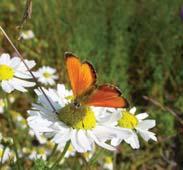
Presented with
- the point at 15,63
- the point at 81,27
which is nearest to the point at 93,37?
the point at 81,27

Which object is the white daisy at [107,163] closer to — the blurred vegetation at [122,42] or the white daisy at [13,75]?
the blurred vegetation at [122,42]

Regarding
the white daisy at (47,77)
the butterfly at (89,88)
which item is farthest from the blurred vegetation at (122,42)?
the butterfly at (89,88)

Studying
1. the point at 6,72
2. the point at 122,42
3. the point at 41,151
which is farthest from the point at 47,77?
the point at 6,72

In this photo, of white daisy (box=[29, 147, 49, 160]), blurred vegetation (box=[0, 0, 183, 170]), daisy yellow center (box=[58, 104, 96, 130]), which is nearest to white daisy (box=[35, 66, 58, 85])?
blurred vegetation (box=[0, 0, 183, 170])

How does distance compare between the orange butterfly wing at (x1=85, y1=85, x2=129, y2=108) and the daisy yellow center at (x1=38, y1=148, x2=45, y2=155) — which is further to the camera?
the daisy yellow center at (x1=38, y1=148, x2=45, y2=155)

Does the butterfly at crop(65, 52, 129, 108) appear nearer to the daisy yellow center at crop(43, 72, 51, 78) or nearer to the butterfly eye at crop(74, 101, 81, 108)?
the butterfly eye at crop(74, 101, 81, 108)

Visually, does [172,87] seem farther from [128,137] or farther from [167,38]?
[128,137]

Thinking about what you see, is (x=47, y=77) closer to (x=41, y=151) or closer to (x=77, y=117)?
(x=41, y=151)

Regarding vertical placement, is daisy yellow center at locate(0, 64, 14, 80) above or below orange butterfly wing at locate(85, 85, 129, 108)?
above
